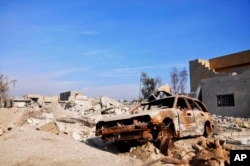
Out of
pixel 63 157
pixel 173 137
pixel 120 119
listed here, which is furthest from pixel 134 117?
pixel 63 157

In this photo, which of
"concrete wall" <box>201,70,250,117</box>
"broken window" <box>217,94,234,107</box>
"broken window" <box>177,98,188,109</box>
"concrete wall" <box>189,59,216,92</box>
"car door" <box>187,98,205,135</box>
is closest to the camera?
"car door" <box>187,98,205,135</box>

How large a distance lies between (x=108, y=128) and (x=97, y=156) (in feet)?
3.25

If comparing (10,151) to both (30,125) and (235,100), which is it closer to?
(30,125)

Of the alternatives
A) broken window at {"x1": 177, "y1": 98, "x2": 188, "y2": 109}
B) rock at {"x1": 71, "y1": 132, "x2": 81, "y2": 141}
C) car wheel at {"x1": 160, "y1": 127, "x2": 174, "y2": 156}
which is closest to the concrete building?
broken window at {"x1": 177, "y1": 98, "x2": 188, "y2": 109}

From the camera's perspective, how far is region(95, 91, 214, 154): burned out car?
7.87 metres

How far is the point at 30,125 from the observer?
12.8m

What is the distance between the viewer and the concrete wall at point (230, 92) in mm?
19109

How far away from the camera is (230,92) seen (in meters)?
20.1

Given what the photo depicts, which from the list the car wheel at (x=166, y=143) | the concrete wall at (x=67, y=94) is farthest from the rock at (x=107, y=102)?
the car wheel at (x=166, y=143)

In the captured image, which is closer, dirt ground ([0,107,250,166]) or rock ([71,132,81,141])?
dirt ground ([0,107,250,166])

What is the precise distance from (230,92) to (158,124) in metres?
13.6

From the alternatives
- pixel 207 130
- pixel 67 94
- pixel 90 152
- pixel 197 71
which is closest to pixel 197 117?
pixel 207 130

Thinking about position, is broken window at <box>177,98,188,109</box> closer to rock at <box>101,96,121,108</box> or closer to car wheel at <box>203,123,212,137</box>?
car wheel at <box>203,123,212,137</box>

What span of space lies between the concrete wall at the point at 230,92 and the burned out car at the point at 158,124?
1003 cm
